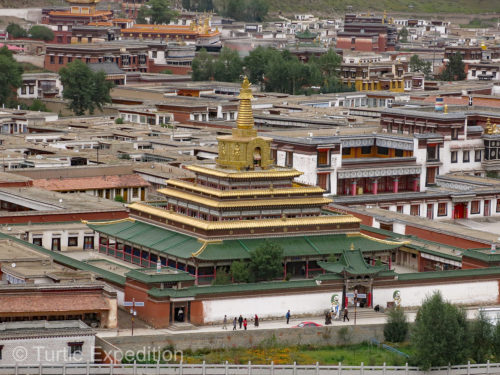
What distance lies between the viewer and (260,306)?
65500 mm

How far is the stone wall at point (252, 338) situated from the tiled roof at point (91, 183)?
96.5 ft

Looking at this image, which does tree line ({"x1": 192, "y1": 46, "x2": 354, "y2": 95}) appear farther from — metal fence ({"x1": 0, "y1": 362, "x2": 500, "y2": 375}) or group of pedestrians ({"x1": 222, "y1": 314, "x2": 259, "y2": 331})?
metal fence ({"x1": 0, "y1": 362, "x2": 500, "y2": 375})

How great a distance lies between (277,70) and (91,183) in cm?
6863

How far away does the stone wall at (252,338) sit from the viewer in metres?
60.7

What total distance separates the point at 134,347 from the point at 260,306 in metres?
7.27

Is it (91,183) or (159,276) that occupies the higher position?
(91,183)

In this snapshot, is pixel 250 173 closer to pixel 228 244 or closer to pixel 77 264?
pixel 228 244

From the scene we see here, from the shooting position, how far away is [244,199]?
7125 centimetres

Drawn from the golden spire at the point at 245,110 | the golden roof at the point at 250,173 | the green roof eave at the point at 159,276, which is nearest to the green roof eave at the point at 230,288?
the green roof eave at the point at 159,276

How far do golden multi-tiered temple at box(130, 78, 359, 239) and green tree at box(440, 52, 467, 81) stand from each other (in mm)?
108703

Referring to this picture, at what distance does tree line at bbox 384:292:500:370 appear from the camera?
195 feet

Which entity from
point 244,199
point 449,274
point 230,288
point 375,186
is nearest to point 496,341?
point 449,274

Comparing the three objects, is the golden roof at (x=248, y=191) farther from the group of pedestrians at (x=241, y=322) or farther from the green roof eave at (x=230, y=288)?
the group of pedestrians at (x=241, y=322)

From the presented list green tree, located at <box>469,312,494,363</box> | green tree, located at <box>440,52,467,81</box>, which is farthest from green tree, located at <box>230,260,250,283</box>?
green tree, located at <box>440,52,467,81</box>
